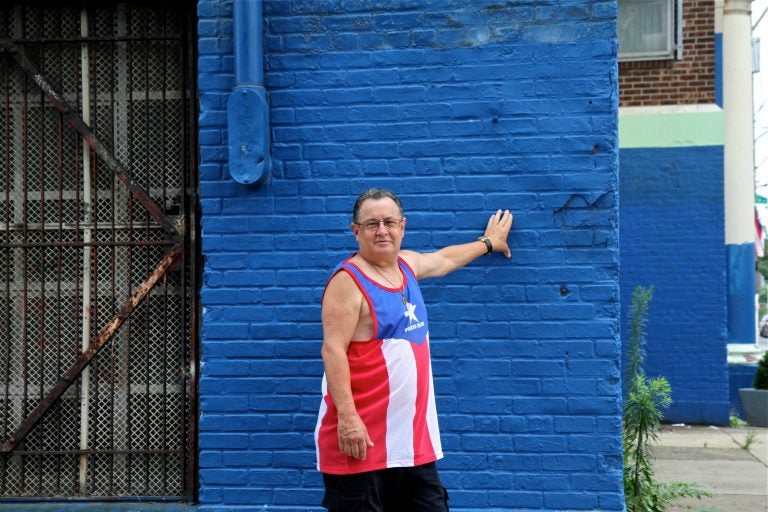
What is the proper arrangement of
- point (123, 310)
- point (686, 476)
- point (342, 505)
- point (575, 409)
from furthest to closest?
1. point (686, 476)
2. point (123, 310)
3. point (575, 409)
4. point (342, 505)

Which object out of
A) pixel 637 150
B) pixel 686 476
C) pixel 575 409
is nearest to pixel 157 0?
pixel 575 409

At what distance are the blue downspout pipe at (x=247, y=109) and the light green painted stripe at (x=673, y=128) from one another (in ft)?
23.4

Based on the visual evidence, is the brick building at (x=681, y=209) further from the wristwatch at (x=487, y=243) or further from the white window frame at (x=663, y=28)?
the wristwatch at (x=487, y=243)

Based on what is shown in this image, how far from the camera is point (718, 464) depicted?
8039 mm

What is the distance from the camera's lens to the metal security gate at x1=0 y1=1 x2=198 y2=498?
4629 mm

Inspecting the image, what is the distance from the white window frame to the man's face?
316 inches

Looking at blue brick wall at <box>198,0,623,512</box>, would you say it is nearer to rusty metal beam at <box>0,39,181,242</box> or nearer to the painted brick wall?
rusty metal beam at <box>0,39,181,242</box>

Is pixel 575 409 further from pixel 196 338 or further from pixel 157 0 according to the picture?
pixel 157 0

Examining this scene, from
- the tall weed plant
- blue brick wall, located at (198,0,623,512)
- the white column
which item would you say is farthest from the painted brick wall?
blue brick wall, located at (198,0,623,512)

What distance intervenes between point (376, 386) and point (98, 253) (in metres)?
2.07

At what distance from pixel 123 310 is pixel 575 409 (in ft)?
7.70

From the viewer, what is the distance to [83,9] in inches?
187

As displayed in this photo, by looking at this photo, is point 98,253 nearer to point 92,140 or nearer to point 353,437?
point 92,140

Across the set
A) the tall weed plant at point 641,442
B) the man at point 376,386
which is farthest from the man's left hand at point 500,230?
the tall weed plant at point 641,442
